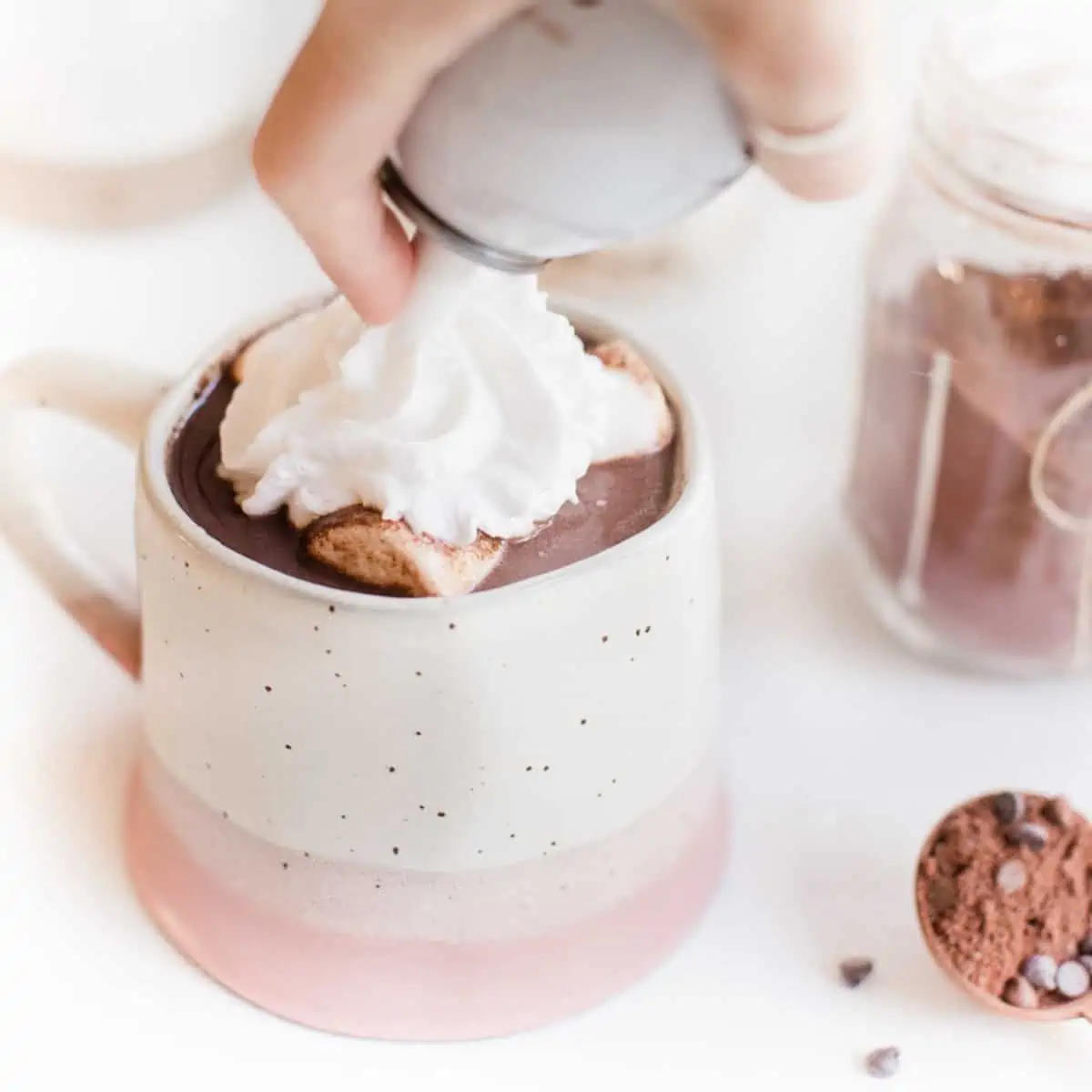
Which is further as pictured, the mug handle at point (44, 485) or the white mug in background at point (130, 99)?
the white mug in background at point (130, 99)

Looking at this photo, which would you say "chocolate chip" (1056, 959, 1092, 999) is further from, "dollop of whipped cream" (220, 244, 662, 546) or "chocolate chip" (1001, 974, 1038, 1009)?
"dollop of whipped cream" (220, 244, 662, 546)

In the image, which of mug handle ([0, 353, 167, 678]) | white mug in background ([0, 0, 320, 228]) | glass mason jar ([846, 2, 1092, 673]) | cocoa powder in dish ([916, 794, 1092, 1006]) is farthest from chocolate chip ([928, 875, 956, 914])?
white mug in background ([0, 0, 320, 228])

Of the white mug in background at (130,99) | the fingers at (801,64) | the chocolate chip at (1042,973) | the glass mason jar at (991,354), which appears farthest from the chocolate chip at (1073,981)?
the white mug in background at (130,99)

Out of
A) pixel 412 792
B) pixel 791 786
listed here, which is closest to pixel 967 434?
pixel 791 786

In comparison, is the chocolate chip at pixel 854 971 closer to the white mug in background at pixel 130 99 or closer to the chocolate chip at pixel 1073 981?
the chocolate chip at pixel 1073 981

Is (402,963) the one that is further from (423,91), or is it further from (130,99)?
(130,99)

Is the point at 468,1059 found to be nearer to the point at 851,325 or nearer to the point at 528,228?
the point at 528,228

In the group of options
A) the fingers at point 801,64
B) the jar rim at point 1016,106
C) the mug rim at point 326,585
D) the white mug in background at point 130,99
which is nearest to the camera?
the fingers at point 801,64
